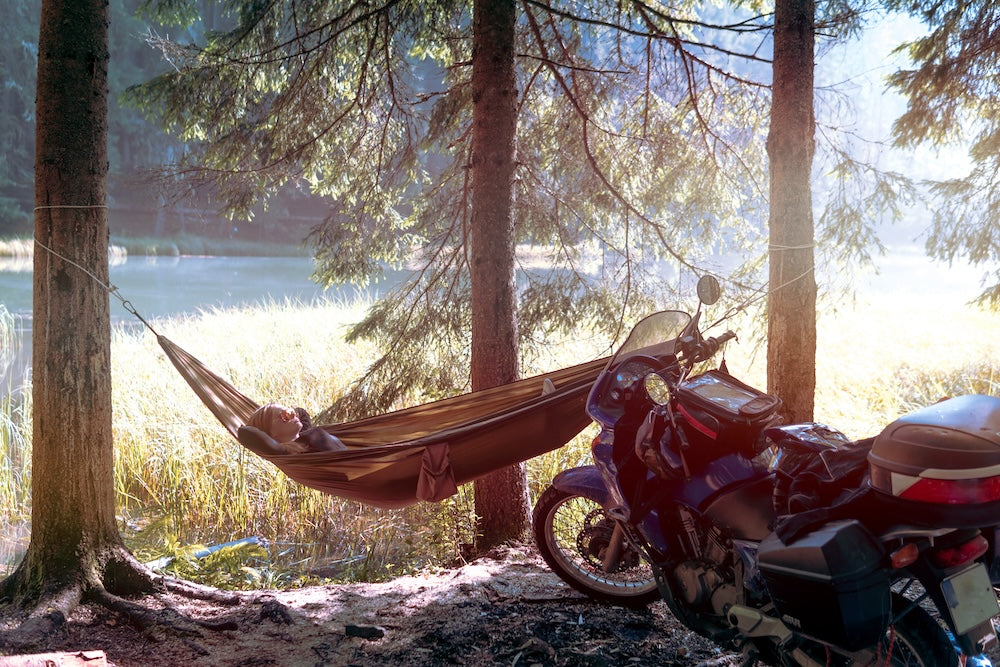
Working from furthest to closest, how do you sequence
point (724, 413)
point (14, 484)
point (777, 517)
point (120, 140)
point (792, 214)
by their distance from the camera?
point (120, 140), point (14, 484), point (792, 214), point (724, 413), point (777, 517)

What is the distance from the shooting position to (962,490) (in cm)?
114

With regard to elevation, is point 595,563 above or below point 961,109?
below

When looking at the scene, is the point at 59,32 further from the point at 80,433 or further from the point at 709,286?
the point at 709,286

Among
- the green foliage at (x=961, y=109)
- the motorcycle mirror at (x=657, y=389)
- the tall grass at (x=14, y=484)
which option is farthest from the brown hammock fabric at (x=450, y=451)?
the green foliage at (x=961, y=109)

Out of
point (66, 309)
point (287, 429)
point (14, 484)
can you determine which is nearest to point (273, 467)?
point (14, 484)

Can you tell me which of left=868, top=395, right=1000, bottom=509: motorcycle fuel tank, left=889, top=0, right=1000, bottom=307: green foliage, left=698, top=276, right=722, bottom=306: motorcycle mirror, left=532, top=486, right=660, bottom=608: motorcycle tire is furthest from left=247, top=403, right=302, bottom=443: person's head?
left=889, top=0, right=1000, bottom=307: green foliage

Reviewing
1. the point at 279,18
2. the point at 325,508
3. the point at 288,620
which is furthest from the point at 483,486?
the point at 279,18

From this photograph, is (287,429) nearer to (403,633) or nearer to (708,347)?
(403,633)

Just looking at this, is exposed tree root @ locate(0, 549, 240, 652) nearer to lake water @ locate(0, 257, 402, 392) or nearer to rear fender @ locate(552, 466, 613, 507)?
rear fender @ locate(552, 466, 613, 507)

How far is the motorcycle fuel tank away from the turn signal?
82 millimetres

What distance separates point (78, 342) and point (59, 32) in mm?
828

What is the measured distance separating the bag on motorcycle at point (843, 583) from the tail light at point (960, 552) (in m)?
0.08

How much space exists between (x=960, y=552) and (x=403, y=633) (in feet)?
4.28

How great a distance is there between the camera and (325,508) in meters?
3.73
